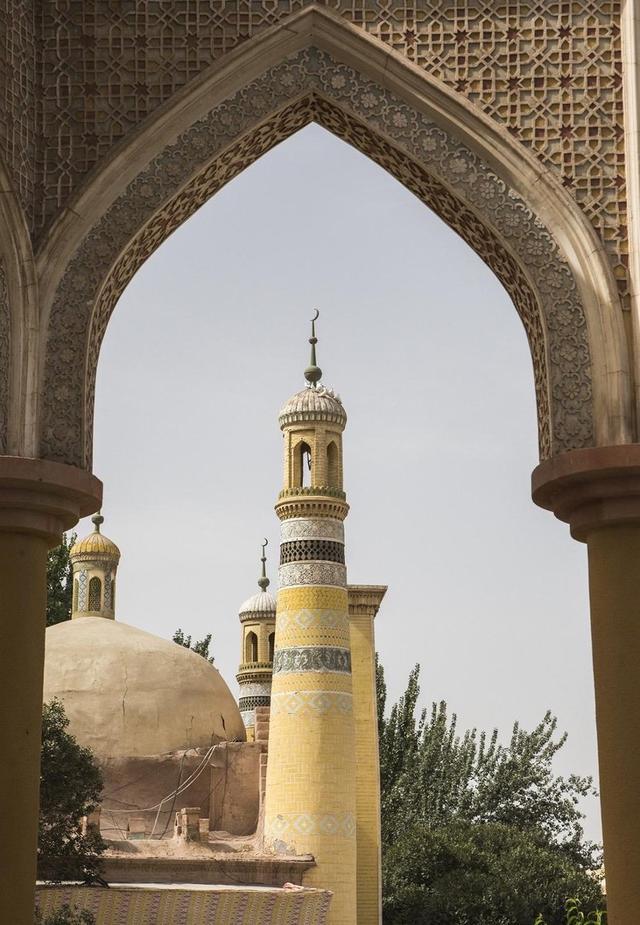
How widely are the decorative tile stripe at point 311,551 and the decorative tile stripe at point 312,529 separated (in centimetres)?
5

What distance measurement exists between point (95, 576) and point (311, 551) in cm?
573

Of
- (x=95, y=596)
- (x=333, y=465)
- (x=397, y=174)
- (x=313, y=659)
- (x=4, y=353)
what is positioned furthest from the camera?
(x=95, y=596)

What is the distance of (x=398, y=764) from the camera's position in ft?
81.9

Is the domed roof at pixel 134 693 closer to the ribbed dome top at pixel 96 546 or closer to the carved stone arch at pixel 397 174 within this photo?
the ribbed dome top at pixel 96 546

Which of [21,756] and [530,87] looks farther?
[530,87]

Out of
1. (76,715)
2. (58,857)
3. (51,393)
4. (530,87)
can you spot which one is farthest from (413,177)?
(76,715)

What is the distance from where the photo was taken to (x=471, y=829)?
2069cm

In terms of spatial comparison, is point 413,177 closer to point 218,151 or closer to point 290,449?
point 218,151

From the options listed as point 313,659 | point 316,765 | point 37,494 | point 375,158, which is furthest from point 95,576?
point 37,494

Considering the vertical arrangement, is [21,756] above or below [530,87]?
below

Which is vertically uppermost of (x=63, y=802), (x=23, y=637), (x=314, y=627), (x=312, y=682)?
(x=314, y=627)

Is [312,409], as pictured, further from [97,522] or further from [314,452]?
[97,522]

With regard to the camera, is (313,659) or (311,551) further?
(311,551)

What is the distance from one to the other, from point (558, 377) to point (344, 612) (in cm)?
1183
